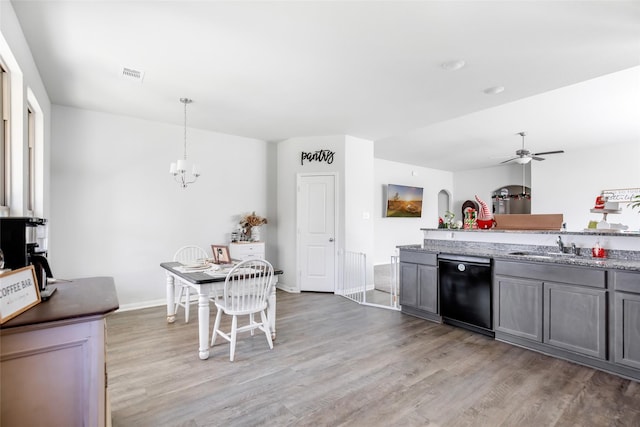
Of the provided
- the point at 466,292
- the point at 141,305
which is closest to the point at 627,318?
the point at 466,292

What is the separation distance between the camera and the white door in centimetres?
536

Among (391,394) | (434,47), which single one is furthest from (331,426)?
(434,47)

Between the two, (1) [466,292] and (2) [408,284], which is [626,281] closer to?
(1) [466,292]

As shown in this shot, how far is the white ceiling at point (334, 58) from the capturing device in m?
2.20

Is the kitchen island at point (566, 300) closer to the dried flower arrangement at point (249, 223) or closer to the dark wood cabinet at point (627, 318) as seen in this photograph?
the dark wood cabinet at point (627, 318)

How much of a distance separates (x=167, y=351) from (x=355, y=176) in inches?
148

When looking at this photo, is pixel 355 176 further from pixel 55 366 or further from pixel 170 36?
pixel 55 366

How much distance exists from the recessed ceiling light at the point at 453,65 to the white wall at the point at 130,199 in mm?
3575

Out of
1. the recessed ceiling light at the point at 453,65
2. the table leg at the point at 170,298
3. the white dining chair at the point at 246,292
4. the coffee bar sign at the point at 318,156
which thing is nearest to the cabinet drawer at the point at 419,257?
the white dining chair at the point at 246,292

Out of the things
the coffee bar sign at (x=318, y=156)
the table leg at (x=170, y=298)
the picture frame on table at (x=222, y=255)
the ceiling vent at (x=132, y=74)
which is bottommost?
the table leg at (x=170, y=298)

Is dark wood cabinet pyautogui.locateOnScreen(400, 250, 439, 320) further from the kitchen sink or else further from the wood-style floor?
the kitchen sink

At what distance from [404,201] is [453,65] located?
5.99 m

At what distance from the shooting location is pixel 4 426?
1.18 m

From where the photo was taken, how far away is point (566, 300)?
2.77 meters
